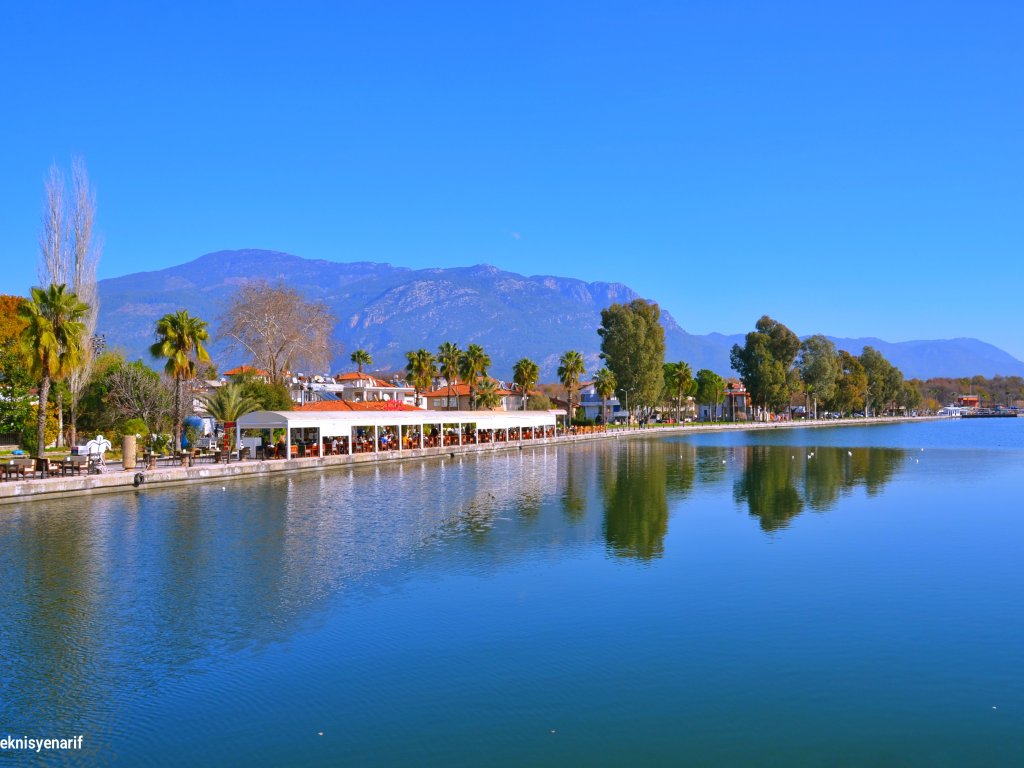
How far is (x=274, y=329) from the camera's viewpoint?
62.7 meters

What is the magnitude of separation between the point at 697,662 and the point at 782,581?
6153 millimetres

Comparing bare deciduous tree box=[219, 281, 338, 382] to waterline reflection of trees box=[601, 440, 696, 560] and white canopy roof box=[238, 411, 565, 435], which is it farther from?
waterline reflection of trees box=[601, 440, 696, 560]

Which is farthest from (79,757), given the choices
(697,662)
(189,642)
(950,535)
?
(950,535)

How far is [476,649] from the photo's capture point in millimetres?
13227

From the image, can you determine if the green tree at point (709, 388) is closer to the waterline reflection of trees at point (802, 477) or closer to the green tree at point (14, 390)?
the waterline reflection of trees at point (802, 477)

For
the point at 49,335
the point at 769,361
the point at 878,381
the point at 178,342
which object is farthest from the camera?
the point at 878,381

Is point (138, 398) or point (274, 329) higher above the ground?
point (274, 329)

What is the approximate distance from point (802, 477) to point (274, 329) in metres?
38.0

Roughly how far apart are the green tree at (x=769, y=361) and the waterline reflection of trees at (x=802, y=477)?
164ft

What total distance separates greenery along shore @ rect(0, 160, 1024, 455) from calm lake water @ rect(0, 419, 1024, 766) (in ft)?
33.5

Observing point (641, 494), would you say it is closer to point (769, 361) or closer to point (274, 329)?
point (274, 329)

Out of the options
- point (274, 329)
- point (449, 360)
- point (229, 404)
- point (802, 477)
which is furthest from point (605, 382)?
point (229, 404)

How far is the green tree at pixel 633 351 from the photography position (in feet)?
323

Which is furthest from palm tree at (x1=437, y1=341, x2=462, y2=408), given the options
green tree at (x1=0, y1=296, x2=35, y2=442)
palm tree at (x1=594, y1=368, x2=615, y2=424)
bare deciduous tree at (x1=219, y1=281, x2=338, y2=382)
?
green tree at (x1=0, y1=296, x2=35, y2=442)
